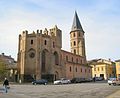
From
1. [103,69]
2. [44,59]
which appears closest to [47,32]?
[44,59]

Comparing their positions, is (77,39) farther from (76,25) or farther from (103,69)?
(103,69)

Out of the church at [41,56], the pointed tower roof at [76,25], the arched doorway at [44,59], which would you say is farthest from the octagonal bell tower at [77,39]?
the arched doorway at [44,59]

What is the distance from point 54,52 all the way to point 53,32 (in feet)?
24.5

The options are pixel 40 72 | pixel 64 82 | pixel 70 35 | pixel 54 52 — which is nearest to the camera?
pixel 64 82

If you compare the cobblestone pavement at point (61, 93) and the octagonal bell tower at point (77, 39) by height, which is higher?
the octagonal bell tower at point (77, 39)

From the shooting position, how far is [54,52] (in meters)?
70.7

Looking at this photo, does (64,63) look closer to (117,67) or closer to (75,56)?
(75,56)

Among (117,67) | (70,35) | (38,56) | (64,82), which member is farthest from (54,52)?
(117,67)

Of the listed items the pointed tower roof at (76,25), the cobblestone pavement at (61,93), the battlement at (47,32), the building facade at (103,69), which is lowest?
the cobblestone pavement at (61,93)

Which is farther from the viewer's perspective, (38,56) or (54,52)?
(54,52)

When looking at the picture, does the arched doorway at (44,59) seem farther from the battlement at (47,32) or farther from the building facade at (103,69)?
the building facade at (103,69)

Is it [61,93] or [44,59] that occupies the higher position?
[44,59]

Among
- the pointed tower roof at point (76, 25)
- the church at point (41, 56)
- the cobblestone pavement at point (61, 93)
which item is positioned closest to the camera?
the cobblestone pavement at point (61, 93)

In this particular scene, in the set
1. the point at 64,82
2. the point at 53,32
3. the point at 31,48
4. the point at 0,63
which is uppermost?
the point at 53,32
